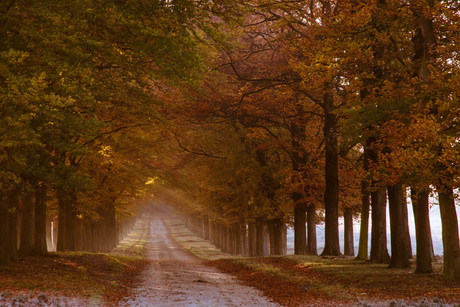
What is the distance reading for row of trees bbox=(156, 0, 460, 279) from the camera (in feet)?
48.6

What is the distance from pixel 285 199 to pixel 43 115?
2063 cm

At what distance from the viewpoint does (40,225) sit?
985 inches

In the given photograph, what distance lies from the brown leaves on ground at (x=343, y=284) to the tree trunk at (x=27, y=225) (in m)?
10.3

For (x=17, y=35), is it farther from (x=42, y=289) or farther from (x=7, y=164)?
(x=42, y=289)

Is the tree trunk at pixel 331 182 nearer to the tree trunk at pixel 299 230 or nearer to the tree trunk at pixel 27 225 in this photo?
the tree trunk at pixel 299 230

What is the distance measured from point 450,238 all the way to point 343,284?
12.4 feet

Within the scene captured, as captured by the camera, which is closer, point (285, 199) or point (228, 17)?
point (228, 17)

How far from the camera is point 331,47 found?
1761 cm

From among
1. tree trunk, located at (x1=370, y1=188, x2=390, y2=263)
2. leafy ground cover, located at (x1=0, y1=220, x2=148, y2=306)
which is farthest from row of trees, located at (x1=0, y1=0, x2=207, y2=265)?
tree trunk, located at (x1=370, y1=188, x2=390, y2=263)

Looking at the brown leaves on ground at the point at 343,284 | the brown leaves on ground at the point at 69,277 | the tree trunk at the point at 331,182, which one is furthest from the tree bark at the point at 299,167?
the brown leaves on ground at the point at 69,277

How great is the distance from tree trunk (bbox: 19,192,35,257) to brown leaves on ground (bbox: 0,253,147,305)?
72 cm

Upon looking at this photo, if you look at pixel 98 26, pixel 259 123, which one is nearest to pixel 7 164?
pixel 98 26

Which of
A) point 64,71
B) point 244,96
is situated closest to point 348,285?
point 64,71

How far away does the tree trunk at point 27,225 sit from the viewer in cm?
2219
